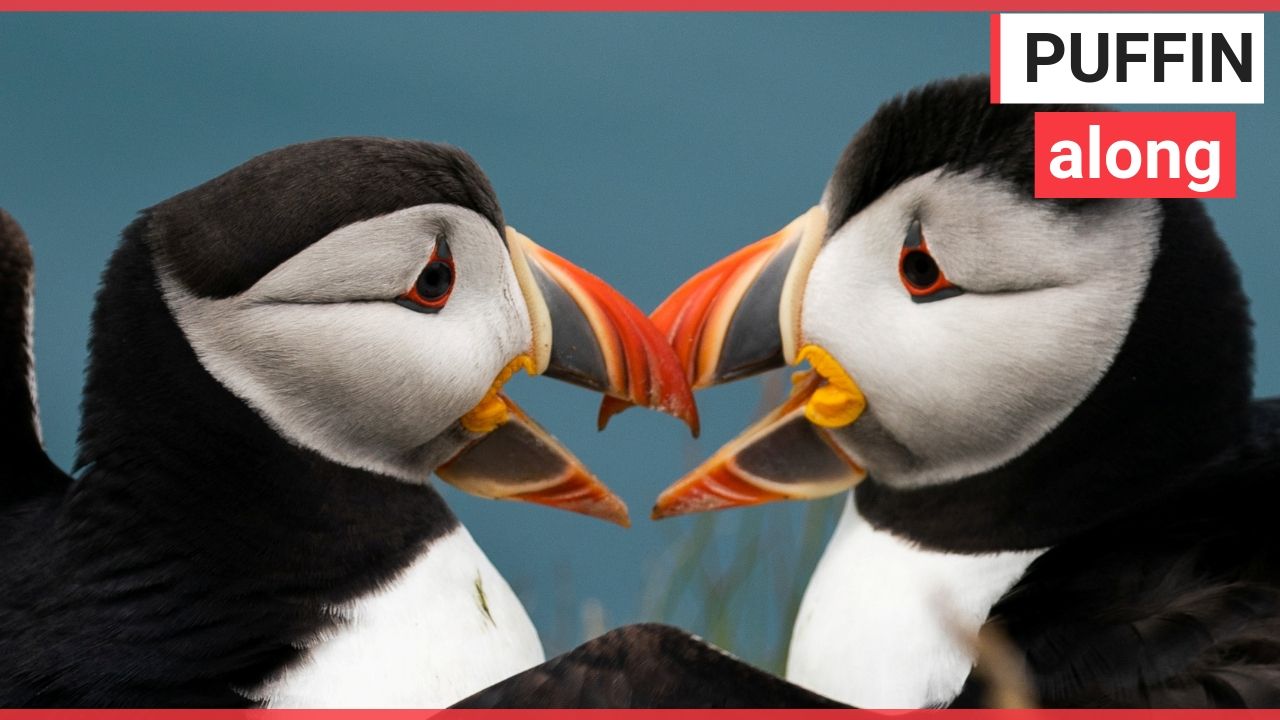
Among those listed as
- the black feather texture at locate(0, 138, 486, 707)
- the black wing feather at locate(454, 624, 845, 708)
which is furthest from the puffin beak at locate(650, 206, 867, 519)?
the black wing feather at locate(454, 624, 845, 708)

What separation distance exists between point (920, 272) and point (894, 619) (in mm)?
617

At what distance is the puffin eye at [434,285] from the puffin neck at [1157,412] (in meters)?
1.05

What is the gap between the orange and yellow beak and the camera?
3242 millimetres

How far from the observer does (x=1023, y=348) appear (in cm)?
302

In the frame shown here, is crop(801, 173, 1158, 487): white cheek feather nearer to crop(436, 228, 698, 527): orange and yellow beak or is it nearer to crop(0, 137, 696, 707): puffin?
crop(436, 228, 698, 527): orange and yellow beak

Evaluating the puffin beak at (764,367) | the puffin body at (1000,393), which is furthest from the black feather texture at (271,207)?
the puffin body at (1000,393)

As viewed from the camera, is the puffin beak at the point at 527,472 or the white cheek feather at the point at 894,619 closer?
the white cheek feather at the point at 894,619

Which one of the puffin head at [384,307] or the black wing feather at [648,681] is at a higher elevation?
the puffin head at [384,307]

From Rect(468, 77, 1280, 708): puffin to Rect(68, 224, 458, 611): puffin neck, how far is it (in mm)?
476

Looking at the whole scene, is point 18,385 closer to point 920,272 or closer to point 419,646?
point 419,646

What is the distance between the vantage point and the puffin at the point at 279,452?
2.86 m

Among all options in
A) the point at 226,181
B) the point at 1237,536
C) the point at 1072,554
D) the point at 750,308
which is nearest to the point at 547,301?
the point at 750,308

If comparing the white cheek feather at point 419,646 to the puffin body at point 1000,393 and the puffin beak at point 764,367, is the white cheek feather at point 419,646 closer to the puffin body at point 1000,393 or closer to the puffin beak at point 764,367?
the puffin beak at point 764,367

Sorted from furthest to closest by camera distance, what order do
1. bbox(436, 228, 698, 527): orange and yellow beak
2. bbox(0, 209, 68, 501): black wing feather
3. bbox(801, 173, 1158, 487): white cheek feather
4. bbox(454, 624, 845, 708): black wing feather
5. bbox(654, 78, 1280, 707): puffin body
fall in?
bbox(0, 209, 68, 501): black wing feather → bbox(436, 228, 698, 527): orange and yellow beak → bbox(801, 173, 1158, 487): white cheek feather → bbox(654, 78, 1280, 707): puffin body → bbox(454, 624, 845, 708): black wing feather
